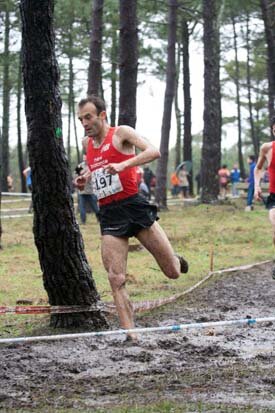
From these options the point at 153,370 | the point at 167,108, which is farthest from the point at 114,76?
the point at 153,370

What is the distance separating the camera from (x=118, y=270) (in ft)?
25.0

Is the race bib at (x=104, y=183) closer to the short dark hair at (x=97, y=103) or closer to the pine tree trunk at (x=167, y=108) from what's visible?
the short dark hair at (x=97, y=103)

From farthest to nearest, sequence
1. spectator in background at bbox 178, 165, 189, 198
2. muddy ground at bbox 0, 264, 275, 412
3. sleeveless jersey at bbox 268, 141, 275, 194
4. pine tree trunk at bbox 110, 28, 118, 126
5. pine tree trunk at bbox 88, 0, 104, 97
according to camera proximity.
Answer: pine tree trunk at bbox 110, 28, 118, 126 < spectator in background at bbox 178, 165, 189, 198 < pine tree trunk at bbox 88, 0, 104, 97 < sleeveless jersey at bbox 268, 141, 275, 194 < muddy ground at bbox 0, 264, 275, 412

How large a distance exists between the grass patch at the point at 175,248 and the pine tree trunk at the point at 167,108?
40.1 inches

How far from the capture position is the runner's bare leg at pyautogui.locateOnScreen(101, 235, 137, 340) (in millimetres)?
7629

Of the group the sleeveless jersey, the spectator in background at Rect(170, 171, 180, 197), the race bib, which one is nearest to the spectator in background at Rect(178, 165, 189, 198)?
the spectator in background at Rect(170, 171, 180, 197)

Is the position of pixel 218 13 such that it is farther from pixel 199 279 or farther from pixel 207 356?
pixel 207 356

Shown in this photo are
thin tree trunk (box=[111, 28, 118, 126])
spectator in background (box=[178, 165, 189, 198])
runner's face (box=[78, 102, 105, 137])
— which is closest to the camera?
runner's face (box=[78, 102, 105, 137])

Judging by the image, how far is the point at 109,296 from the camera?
35.0 feet

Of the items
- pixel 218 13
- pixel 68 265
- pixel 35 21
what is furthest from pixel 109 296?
pixel 218 13

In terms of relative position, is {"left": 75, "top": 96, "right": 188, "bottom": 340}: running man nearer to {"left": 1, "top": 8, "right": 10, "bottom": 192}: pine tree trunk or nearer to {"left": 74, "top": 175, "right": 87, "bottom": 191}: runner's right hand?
{"left": 74, "top": 175, "right": 87, "bottom": 191}: runner's right hand

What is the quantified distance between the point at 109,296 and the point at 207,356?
3856mm

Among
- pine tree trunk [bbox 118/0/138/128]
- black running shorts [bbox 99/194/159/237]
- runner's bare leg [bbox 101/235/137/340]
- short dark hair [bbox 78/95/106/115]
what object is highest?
pine tree trunk [bbox 118/0/138/128]

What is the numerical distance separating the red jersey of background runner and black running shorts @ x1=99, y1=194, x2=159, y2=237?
6 cm
